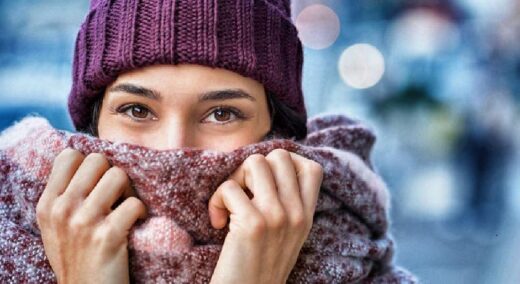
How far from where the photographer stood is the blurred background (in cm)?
675

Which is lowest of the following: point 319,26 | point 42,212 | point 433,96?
point 433,96

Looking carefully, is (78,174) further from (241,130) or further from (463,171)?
(463,171)

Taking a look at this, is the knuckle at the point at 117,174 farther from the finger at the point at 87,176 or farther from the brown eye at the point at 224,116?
the brown eye at the point at 224,116

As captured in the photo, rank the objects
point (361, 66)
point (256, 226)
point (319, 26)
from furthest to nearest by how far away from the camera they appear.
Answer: point (361, 66), point (319, 26), point (256, 226)

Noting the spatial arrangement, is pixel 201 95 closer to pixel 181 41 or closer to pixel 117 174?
pixel 181 41

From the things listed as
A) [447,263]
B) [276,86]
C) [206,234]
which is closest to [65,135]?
[206,234]

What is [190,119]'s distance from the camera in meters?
1.32

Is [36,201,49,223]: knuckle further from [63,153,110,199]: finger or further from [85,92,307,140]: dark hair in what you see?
[85,92,307,140]: dark hair

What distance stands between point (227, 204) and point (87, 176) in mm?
250

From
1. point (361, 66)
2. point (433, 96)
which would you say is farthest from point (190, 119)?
point (361, 66)

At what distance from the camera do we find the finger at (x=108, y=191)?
113cm

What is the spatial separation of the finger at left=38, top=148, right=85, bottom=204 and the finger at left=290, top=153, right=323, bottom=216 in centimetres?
40

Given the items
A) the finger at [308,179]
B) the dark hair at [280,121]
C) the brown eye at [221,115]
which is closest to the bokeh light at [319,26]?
the dark hair at [280,121]

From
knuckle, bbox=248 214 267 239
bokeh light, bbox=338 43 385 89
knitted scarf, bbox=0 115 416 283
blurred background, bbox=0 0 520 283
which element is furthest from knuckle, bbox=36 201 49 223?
bokeh light, bbox=338 43 385 89
